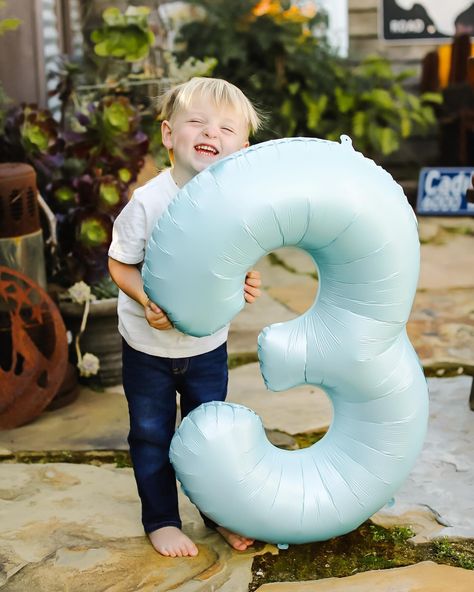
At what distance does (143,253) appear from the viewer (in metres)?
2.28

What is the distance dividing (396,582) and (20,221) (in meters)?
1.78

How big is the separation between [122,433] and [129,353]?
2.77 feet

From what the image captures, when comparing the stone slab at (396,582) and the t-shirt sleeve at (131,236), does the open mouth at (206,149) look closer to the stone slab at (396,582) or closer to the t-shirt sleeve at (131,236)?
the t-shirt sleeve at (131,236)

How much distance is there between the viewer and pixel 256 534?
232 cm

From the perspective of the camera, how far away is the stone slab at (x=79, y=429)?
121 inches

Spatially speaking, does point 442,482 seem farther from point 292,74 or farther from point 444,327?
point 292,74

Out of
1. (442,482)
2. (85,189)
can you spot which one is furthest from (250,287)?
(85,189)

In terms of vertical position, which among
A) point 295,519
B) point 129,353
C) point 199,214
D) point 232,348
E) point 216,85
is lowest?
point 232,348

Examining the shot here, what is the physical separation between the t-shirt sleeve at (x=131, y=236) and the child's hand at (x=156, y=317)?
151mm

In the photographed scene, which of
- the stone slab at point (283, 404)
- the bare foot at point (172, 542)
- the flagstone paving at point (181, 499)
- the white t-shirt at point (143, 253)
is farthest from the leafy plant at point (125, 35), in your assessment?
the bare foot at point (172, 542)

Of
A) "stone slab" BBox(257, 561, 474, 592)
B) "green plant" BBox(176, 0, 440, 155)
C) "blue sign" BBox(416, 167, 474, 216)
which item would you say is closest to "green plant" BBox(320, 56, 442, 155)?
"green plant" BBox(176, 0, 440, 155)

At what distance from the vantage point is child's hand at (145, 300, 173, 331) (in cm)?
214

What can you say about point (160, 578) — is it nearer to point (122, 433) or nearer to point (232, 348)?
point (122, 433)

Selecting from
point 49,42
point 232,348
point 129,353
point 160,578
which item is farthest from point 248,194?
point 49,42
